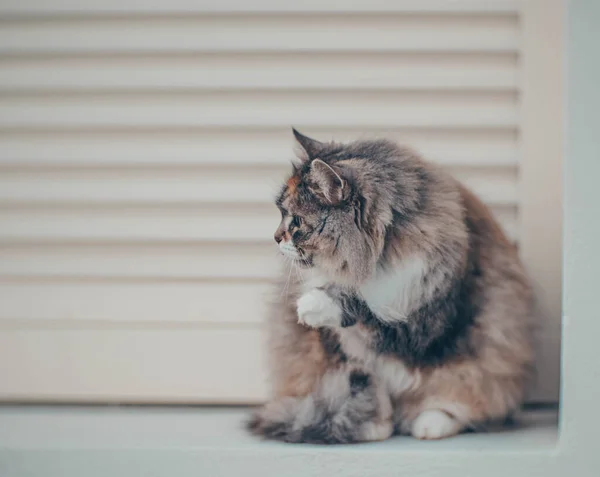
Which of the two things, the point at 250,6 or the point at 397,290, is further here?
the point at 250,6

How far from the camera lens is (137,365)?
206 cm

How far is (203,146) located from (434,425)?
979 mm

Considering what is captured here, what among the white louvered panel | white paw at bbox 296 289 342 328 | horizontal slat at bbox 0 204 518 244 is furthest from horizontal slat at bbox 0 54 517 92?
white paw at bbox 296 289 342 328

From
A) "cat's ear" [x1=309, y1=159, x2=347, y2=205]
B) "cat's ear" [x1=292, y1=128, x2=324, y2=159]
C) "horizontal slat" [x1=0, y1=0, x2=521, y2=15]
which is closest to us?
"cat's ear" [x1=309, y1=159, x2=347, y2=205]

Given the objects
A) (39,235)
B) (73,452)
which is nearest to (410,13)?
(39,235)

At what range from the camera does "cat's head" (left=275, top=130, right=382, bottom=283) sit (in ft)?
5.08

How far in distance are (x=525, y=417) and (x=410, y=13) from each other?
1.13 metres

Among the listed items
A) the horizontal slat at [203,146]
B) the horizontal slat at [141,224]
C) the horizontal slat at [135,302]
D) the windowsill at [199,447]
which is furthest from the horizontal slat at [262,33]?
the windowsill at [199,447]

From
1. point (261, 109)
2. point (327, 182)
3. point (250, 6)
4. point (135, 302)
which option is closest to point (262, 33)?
point (250, 6)

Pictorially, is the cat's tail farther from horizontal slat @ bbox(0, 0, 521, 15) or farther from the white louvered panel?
horizontal slat @ bbox(0, 0, 521, 15)

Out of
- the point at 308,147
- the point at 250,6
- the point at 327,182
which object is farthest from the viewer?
the point at 250,6

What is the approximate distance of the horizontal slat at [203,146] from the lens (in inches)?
79.0

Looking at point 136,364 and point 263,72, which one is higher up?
point 263,72

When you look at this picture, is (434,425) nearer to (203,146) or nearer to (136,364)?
(136,364)
